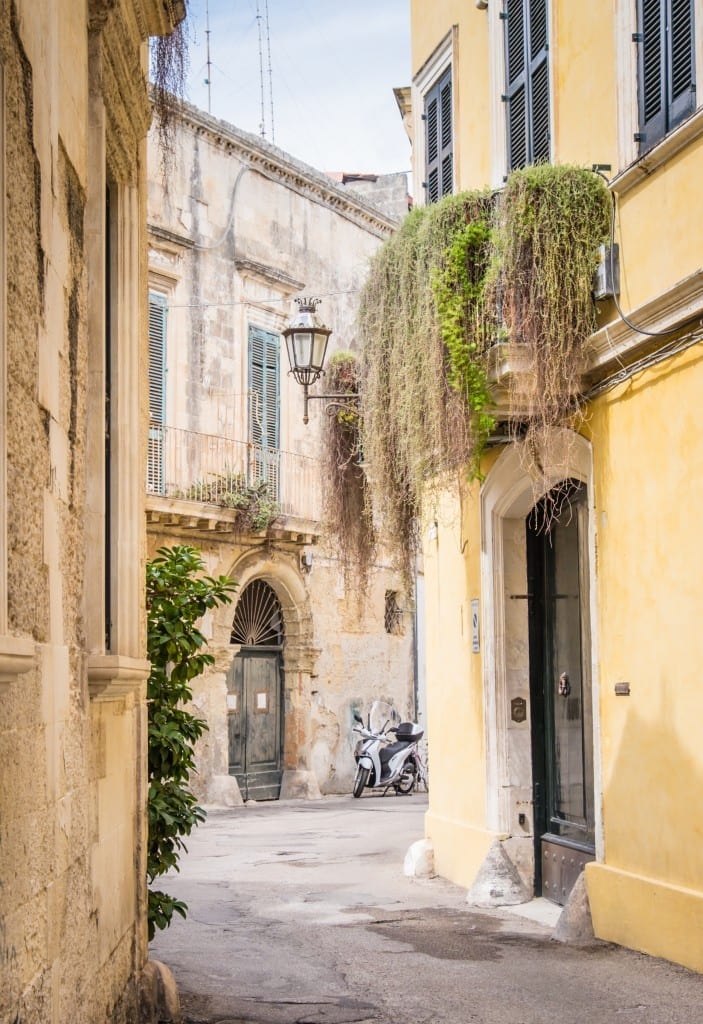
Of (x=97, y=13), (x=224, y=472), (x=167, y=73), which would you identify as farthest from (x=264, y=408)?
(x=97, y=13)

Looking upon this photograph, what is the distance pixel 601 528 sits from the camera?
8.41 meters

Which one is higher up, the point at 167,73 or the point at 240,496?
the point at 167,73

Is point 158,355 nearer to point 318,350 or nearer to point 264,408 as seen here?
point 264,408

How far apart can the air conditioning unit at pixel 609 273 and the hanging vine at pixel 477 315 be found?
72 millimetres

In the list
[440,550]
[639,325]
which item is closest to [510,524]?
[440,550]

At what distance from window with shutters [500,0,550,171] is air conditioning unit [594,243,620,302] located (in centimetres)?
128

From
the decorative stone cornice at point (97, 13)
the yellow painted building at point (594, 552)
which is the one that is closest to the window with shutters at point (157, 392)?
the yellow painted building at point (594, 552)

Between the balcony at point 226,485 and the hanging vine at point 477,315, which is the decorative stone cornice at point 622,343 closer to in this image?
the hanging vine at point 477,315

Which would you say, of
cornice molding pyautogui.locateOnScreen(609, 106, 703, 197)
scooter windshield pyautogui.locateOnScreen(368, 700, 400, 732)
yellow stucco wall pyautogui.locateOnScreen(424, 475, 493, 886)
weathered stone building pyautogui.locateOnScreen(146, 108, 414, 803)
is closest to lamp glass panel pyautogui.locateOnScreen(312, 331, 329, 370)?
yellow stucco wall pyautogui.locateOnScreen(424, 475, 493, 886)

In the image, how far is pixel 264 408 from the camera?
2153 cm

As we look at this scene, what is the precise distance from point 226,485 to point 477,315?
11.8 meters

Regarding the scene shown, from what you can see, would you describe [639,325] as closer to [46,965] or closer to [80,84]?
[80,84]

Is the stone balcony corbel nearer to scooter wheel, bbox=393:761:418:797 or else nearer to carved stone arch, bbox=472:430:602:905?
carved stone arch, bbox=472:430:602:905

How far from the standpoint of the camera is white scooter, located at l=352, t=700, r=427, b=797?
2156cm
